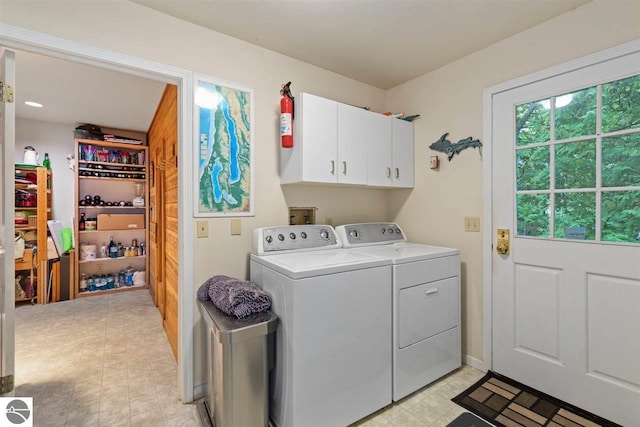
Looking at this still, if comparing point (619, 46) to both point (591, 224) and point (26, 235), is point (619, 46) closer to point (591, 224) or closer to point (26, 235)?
point (591, 224)

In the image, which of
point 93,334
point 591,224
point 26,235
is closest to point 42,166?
point 26,235

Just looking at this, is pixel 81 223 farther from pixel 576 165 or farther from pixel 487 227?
pixel 576 165

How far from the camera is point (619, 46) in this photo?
161 cm

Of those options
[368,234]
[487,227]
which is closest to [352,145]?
[368,234]

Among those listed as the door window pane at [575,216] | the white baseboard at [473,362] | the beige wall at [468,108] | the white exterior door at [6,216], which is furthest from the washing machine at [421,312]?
the white exterior door at [6,216]

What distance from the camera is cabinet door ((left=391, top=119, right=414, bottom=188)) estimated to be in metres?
2.56

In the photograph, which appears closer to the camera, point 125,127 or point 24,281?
point 24,281

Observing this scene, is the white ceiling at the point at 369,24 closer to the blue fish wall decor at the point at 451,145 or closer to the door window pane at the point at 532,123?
the door window pane at the point at 532,123

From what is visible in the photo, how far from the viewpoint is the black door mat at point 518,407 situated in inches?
65.4

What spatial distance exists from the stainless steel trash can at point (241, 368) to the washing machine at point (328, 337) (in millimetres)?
97

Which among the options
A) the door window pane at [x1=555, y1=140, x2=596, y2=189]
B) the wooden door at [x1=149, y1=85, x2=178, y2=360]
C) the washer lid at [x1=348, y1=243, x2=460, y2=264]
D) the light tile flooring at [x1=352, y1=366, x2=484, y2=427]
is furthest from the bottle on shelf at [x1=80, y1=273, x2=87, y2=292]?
the door window pane at [x1=555, y1=140, x2=596, y2=189]

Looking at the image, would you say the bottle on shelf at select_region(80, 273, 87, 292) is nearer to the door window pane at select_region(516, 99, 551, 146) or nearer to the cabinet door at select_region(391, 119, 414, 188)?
the cabinet door at select_region(391, 119, 414, 188)

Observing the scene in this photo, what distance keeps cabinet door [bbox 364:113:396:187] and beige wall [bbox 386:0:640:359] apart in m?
0.34

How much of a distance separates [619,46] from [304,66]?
1.98 metres
